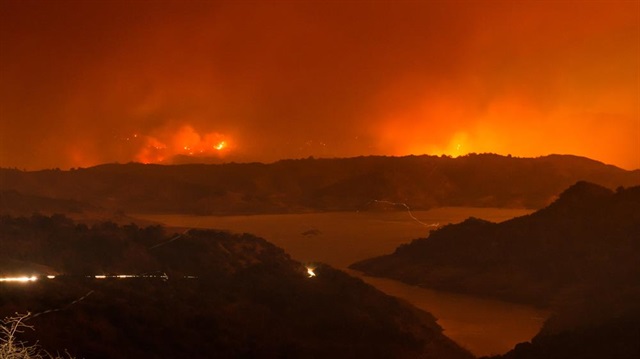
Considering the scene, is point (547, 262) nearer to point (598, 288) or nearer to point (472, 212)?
point (598, 288)

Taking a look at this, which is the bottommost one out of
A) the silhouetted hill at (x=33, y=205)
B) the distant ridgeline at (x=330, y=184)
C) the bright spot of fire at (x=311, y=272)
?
the bright spot of fire at (x=311, y=272)

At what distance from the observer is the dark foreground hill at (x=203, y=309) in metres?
16.4

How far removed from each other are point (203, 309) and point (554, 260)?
11.3 m

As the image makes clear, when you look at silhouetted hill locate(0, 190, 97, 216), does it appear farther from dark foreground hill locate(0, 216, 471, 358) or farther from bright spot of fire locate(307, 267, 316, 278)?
bright spot of fire locate(307, 267, 316, 278)

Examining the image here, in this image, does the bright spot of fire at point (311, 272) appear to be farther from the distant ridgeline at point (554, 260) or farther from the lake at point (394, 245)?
the distant ridgeline at point (554, 260)

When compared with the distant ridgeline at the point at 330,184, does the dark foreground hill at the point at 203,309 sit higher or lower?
lower

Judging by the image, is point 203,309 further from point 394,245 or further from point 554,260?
point 394,245

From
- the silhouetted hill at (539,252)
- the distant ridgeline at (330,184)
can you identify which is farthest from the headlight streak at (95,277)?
the distant ridgeline at (330,184)

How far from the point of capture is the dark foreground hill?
53.7 ft

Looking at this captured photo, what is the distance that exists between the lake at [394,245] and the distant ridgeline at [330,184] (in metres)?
2.71

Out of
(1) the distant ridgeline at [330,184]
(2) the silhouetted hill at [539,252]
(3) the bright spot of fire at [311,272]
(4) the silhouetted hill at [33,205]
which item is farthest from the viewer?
(1) the distant ridgeline at [330,184]

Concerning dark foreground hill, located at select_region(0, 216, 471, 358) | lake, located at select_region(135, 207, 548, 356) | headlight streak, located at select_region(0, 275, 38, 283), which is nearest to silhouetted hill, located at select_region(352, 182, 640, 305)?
lake, located at select_region(135, 207, 548, 356)

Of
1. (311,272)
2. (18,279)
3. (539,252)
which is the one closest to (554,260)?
(539,252)

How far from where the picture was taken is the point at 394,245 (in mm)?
37125
